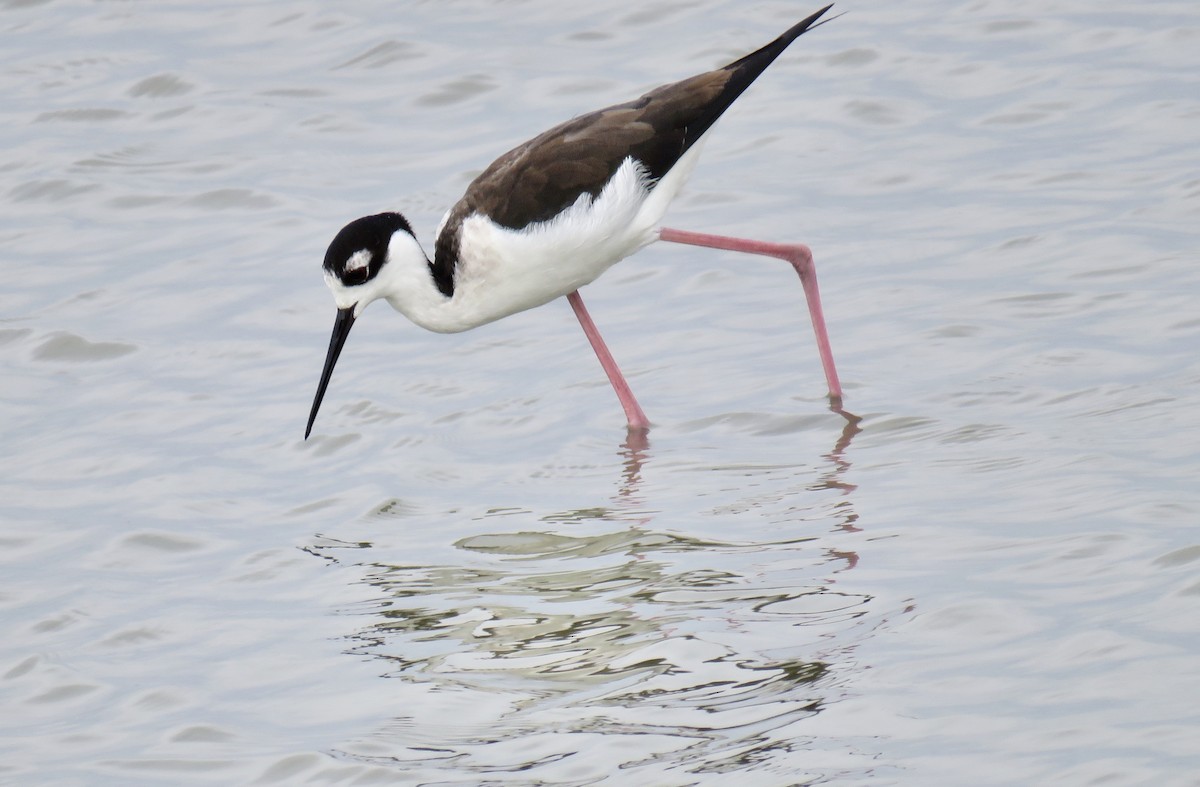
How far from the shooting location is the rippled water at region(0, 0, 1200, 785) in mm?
Answer: 4746

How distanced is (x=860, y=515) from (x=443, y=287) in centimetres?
221

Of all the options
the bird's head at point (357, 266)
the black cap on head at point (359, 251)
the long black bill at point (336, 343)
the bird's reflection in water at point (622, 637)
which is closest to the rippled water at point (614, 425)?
the bird's reflection in water at point (622, 637)

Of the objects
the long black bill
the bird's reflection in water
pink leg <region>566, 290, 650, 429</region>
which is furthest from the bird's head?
the bird's reflection in water

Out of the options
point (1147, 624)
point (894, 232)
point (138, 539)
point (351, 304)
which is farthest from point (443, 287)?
point (1147, 624)

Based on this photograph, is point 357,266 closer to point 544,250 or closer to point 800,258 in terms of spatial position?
point 544,250

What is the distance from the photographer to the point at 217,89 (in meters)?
12.5

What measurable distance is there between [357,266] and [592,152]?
1.11m

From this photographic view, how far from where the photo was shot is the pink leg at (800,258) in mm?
7645

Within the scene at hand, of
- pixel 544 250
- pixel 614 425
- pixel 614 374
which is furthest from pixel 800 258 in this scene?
pixel 544 250

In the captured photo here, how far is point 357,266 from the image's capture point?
7219mm

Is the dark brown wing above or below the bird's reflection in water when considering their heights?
above

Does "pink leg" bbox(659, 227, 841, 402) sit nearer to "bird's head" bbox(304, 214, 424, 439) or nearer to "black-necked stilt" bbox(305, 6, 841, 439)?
"black-necked stilt" bbox(305, 6, 841, 439)

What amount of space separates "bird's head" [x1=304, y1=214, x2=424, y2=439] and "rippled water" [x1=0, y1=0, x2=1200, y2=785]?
0.58m

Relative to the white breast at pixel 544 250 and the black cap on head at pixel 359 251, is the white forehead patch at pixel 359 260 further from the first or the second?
the white breast at pixel 544 250
